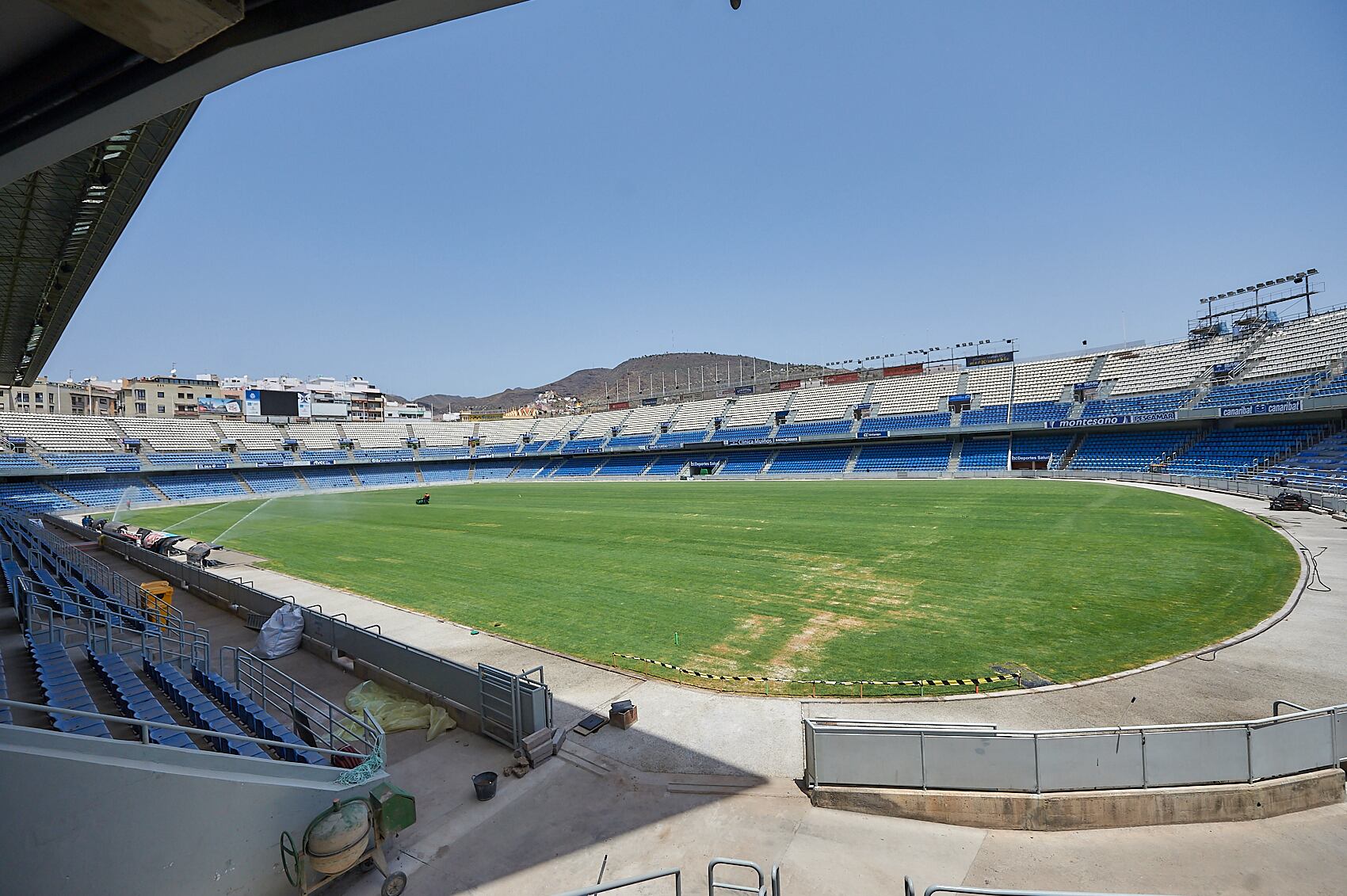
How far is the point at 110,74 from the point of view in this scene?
3893 millimetres

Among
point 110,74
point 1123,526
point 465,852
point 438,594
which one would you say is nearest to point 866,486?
point 1123,526

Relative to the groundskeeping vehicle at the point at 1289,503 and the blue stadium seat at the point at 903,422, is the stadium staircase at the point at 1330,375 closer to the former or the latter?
the groundskeeping vehicle at the point at 1289,503

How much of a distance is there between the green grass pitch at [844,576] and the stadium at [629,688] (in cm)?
16

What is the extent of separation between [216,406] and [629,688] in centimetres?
12258

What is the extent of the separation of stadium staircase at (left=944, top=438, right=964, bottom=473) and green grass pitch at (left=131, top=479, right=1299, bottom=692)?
13.8m

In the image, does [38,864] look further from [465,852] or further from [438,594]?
[438,594]

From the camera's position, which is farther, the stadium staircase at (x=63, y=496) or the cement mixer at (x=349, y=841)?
the stadium staircase at (x=63, y=496)

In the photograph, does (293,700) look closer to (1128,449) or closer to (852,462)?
(852,462)

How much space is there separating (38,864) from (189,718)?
A: 396 cm

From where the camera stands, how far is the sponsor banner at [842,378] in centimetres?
7405

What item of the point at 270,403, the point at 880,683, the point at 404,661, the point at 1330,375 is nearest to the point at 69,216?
the point at 404,661

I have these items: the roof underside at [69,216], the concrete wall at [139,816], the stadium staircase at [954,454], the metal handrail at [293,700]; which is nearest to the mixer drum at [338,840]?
the concrete wall at [139,816]

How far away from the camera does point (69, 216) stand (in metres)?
9.82

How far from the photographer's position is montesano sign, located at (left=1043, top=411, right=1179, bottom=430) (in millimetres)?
42134
